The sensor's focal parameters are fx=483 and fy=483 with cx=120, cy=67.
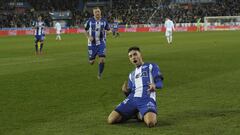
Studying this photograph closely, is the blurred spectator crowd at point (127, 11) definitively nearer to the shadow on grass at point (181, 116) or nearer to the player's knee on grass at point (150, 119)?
the shadow on grass at point (181, 116)

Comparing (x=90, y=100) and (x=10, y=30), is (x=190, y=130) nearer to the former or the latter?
(x=90, y=100)

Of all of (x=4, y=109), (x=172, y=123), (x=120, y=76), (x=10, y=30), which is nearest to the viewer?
(x=172, y=123)

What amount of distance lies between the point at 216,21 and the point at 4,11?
36.7 m

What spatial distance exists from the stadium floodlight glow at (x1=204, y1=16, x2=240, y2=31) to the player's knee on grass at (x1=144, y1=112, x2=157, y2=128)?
6186 centimetres

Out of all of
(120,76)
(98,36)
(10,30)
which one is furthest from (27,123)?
(10,30)

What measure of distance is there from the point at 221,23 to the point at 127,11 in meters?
18.1

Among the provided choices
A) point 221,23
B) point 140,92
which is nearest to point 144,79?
point 140,92

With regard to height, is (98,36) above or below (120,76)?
above

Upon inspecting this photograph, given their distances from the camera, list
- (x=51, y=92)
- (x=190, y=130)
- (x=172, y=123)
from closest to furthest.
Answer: (x=190, y=130) < (x=172, y=123) < (x=51, y=92)

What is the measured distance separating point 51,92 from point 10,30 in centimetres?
6072

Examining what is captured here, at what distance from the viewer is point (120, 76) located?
1644 centimetres

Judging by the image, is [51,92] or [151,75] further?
[51,92]

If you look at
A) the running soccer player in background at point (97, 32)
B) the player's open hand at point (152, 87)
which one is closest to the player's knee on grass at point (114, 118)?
the player's open hand at point (152, 87)

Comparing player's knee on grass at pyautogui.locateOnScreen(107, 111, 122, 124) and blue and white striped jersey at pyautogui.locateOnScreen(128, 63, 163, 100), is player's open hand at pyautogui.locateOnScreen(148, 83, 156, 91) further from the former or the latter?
player's knee on grass at pyautogui.locateOnScreen(107, 111, 122, 124)
